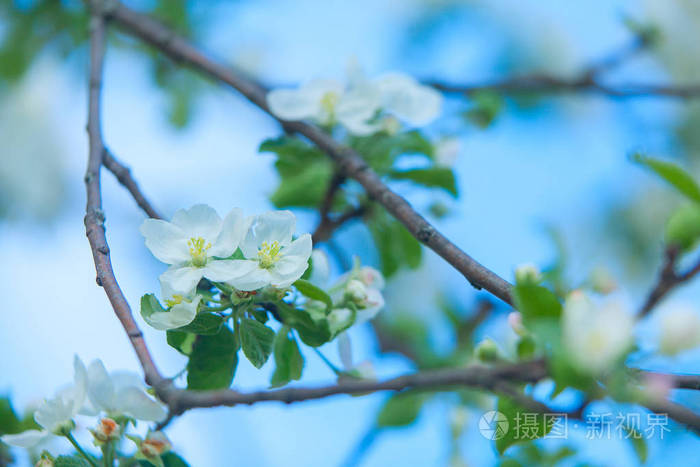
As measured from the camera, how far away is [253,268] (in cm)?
73

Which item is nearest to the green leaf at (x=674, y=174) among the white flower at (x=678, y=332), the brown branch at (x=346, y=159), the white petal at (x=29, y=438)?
the white flower at (x=678, y=332)

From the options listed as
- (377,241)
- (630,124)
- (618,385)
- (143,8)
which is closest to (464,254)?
(618,385)

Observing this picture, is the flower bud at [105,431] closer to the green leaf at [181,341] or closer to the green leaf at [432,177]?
the green leaf at [181,341]

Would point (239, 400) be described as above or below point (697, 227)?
below

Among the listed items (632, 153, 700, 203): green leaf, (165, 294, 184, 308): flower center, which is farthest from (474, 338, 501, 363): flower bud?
(165, 294, 184, 308): flower center

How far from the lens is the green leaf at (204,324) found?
0.75 meters

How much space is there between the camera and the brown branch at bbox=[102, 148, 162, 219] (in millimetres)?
833

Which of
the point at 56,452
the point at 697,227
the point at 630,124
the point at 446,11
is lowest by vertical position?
the point at 56,452

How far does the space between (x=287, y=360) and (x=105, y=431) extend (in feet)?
0.79

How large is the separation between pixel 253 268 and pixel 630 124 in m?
2.48

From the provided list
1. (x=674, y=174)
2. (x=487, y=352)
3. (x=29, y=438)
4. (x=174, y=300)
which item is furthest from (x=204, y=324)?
(x=674, y=174)

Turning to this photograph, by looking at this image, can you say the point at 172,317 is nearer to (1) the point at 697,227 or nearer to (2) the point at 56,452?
(2) the point at 56,452

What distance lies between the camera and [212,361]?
31.7 inches

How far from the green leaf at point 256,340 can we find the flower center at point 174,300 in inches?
3.0
